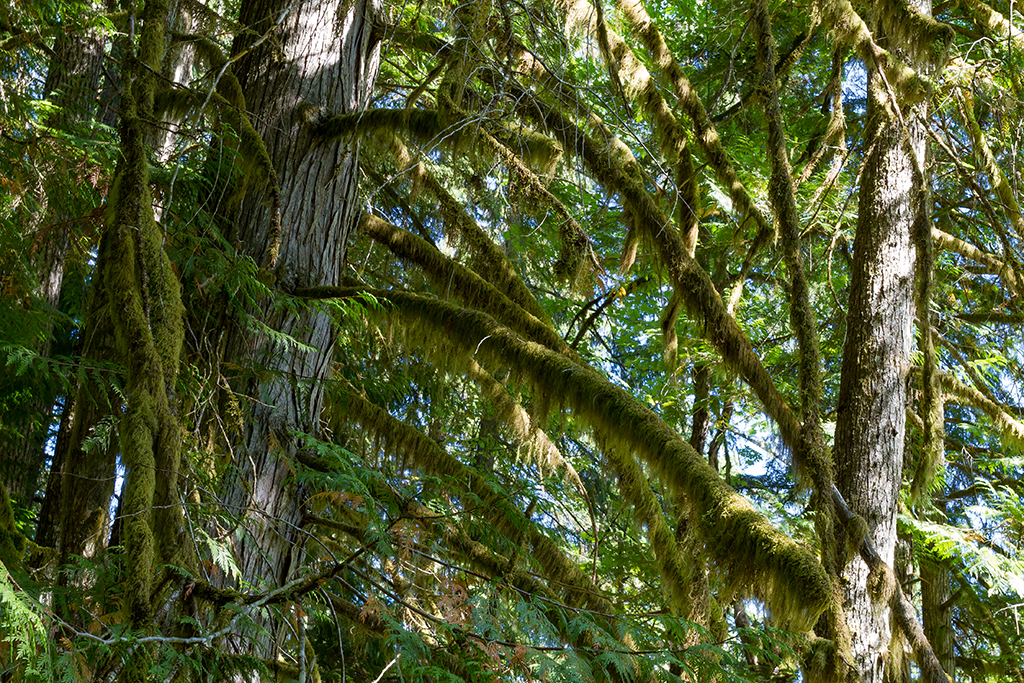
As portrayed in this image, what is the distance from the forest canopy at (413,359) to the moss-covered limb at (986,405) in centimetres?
2

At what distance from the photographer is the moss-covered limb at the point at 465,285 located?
4.08 m

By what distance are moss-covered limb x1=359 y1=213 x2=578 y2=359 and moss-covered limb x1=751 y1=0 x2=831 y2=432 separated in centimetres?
116

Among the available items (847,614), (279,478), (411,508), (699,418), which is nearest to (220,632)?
(411,508)

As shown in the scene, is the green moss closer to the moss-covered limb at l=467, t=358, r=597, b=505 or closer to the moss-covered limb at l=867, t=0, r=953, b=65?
the moss-covered limb at l=467, t=358, r=597, b=505

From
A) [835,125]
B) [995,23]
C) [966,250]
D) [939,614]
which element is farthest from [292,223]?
[939,614]

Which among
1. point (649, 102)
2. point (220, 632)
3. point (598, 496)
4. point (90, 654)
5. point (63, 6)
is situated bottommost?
point (90, 654)

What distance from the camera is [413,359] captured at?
5633 millimetres

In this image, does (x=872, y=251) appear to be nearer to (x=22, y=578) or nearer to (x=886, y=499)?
(x=886, y=499)

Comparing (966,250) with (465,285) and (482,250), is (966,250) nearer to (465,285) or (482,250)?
(482,250)

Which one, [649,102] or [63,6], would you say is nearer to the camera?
Answer: [63,6]

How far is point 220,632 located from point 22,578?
3.50 ft

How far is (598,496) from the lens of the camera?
7.14 metres

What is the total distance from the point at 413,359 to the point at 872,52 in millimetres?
3483

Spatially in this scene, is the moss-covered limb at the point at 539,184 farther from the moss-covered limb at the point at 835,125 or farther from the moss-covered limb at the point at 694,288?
the moss-covered limb at the point at 835,125
